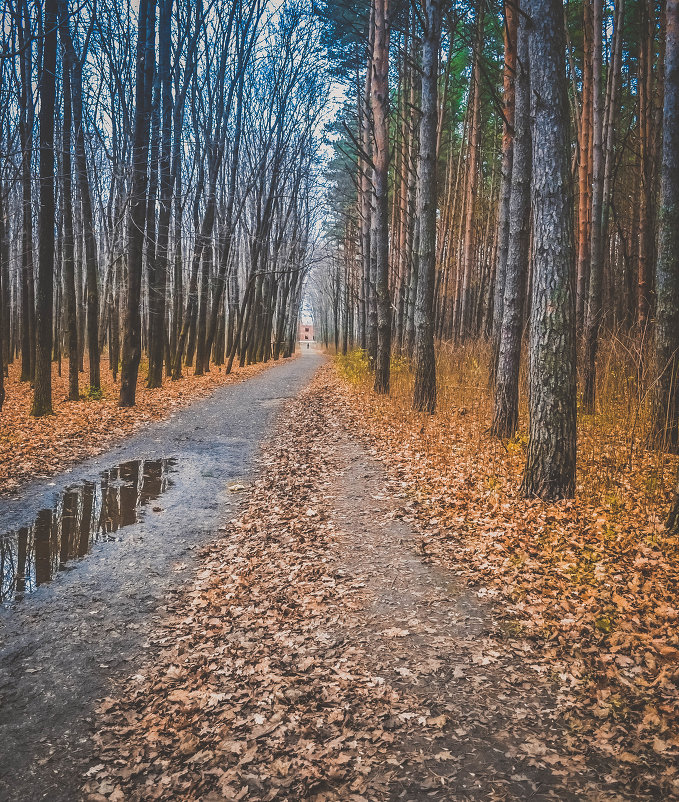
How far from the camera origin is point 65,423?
1095cm

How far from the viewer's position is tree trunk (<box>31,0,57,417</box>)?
10500 millimetres

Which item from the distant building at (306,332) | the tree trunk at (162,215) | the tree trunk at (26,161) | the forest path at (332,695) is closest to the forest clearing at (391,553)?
the forest path at (332,695)

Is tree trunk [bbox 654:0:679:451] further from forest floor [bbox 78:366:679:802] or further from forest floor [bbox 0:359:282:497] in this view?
forest floor [bbox 0:359:282:497]

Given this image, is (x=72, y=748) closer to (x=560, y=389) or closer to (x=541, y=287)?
(x=560, y=389)

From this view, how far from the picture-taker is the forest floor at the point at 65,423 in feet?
26.9

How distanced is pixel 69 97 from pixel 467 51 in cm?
1504

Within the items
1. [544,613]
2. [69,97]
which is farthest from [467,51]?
[544,613]

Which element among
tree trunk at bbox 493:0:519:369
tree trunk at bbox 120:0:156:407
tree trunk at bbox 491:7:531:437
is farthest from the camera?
tree trunk at bbox 120:0:156:407

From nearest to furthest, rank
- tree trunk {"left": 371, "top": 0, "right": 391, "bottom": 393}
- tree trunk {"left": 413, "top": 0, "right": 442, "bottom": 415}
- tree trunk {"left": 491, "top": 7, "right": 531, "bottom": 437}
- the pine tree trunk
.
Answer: tree trunk {"left": 491, "top": 7, "right": 531, "bottom": 437} → the pine tree trunk → tree trunk {"left": 413, "top": 0, "right": 442, "bottom": 415} → tree trunk {"left": 371, "top": 0, "right": 391, "bottom": 393}

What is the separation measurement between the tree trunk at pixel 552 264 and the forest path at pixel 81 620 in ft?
12.5

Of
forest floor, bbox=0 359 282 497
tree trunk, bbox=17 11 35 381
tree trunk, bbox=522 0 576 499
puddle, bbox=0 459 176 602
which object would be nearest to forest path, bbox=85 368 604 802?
puddle, bbox=0 459 176 602

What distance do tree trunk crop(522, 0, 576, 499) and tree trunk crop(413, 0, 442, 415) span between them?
5.37 meters

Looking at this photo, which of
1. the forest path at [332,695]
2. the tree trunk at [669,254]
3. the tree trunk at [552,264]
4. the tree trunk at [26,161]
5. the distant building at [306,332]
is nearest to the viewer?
the forest path at [332,695]

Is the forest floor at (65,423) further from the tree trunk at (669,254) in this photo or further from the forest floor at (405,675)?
the tree trunk at (669,254)
